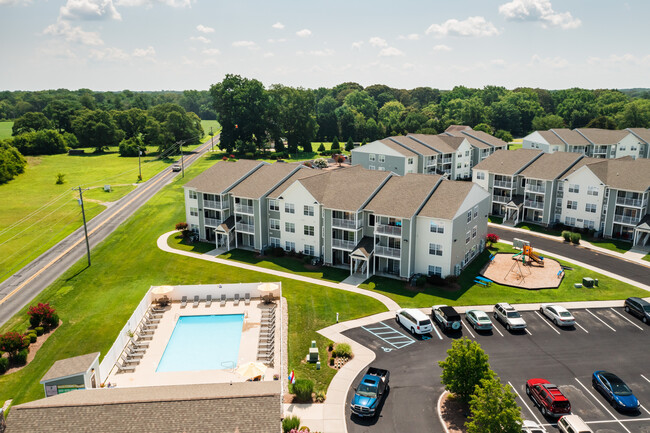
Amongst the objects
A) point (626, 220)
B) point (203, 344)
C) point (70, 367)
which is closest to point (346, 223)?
point (203, 344)

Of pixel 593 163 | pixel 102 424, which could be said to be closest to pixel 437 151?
pixel 593 163

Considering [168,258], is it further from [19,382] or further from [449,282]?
[449,282]

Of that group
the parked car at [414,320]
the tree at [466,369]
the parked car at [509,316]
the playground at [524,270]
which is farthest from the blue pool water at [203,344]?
the playground at [524,270]

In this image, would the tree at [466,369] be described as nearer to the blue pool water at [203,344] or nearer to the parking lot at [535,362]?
the parking lot at [535,362]

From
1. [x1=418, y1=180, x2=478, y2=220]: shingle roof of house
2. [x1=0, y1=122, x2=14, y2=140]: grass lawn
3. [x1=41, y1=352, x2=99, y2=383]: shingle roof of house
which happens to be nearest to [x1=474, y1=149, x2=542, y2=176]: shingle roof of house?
[x1=418, y1=180, x2=478, y2=220]: shingle roof of house

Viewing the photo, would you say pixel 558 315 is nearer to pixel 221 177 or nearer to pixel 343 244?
pixel 343 244
